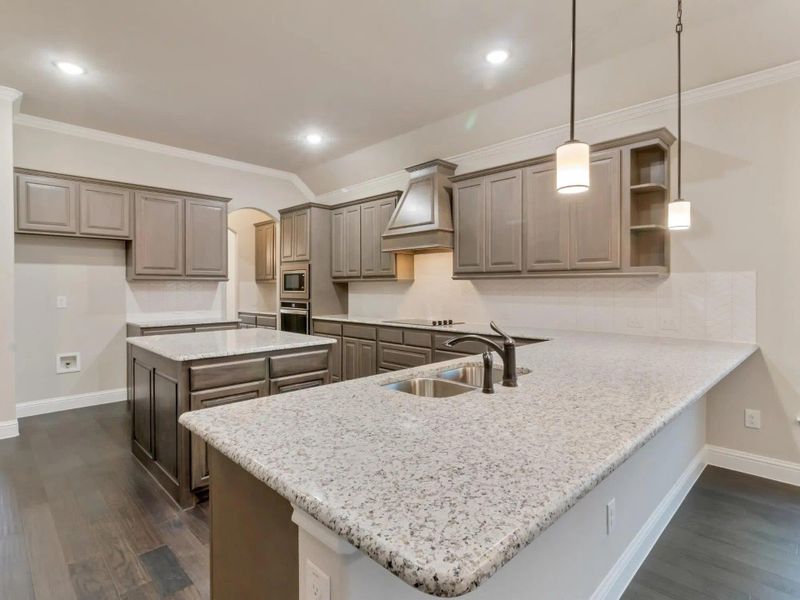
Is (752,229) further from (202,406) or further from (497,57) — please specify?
(202,406)

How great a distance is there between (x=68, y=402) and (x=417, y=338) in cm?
375

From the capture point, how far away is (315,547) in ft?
2.72

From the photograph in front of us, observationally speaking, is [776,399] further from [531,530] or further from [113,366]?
[113,366]

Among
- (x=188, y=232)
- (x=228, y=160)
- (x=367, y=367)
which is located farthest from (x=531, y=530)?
(x=228, y=160)

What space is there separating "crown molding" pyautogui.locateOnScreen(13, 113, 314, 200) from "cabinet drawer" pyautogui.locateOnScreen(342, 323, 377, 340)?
257cm

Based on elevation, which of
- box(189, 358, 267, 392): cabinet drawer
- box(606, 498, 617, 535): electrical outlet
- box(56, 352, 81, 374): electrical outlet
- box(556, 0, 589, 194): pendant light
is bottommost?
box(606, 498, 617, 535): electrical outlet

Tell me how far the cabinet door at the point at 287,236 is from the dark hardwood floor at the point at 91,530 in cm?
324

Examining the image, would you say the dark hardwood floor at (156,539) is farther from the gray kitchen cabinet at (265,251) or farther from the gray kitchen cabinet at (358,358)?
the gray kitchen cabinet at (265,251)

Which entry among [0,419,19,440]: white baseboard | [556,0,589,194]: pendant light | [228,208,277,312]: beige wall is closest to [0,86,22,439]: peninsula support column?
[0,419,19,440]: white baseboard

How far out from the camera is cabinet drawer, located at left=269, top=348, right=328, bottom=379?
285 centimetres

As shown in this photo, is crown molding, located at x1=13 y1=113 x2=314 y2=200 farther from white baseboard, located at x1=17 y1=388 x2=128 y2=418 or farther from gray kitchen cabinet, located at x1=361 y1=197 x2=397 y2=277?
white baseboard, located at x1=17 y1=388 x2=128 y2=418

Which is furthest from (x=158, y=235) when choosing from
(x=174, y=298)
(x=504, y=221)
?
(x=504, y=221)

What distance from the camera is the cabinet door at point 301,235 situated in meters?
5.66

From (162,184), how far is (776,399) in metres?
6.24
